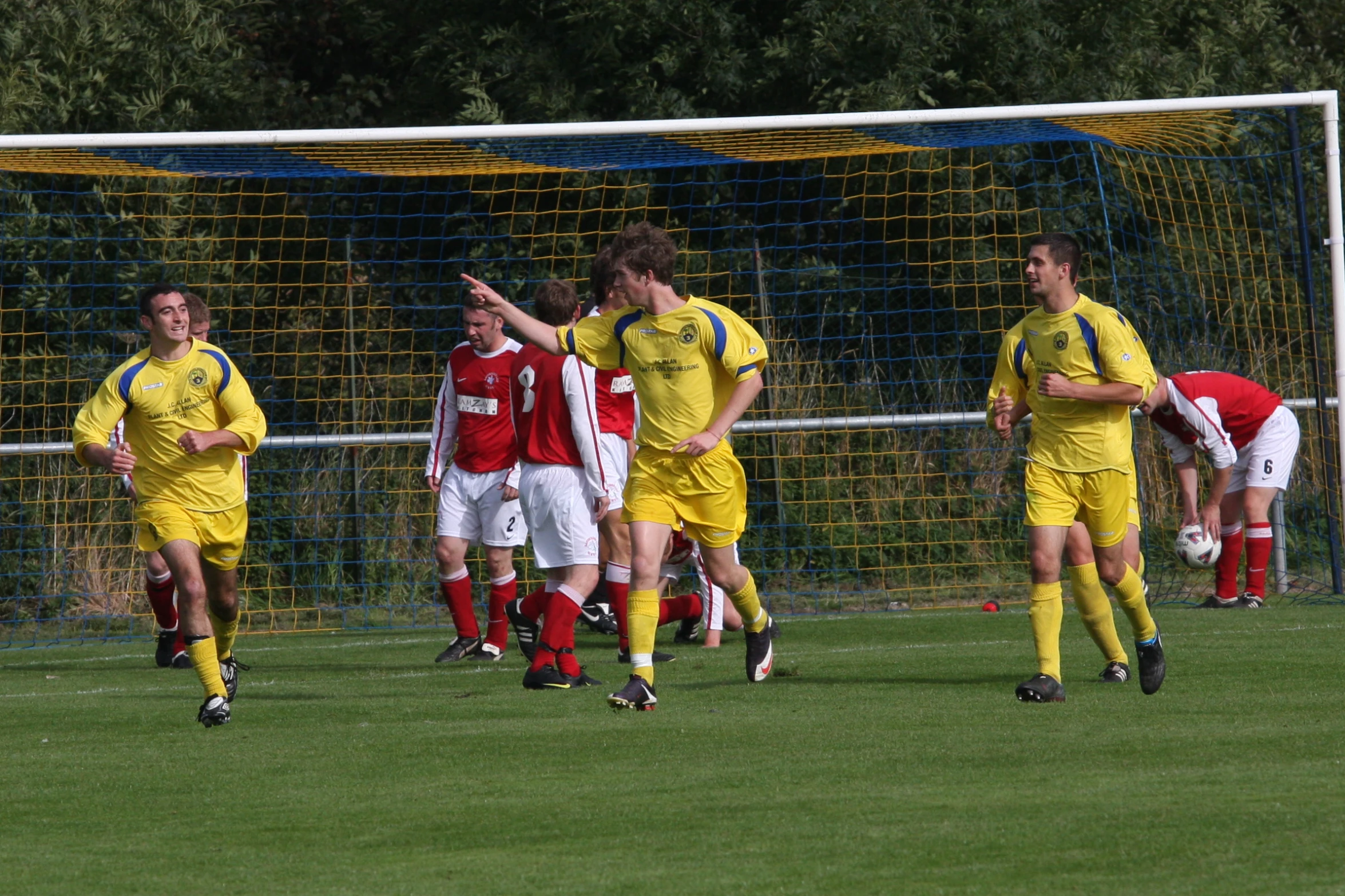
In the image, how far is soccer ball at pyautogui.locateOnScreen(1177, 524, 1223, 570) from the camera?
35.1 ft

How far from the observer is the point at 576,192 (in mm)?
16547

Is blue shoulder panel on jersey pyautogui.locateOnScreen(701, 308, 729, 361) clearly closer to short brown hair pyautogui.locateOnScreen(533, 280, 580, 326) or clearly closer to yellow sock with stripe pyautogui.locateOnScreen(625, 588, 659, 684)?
yellow sock with stripe pyautogui.locateOnScreen(625, 588, 659, 684)

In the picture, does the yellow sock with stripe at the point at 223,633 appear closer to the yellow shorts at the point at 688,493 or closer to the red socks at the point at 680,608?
the yellow shorts at the point at 688,493

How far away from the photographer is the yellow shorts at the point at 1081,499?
7.12 meters

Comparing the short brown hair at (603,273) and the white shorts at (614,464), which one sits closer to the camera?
the short brown hair at (603,273)

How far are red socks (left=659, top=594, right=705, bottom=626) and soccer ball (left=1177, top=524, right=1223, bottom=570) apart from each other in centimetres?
314

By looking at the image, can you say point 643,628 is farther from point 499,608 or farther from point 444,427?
point 444,427

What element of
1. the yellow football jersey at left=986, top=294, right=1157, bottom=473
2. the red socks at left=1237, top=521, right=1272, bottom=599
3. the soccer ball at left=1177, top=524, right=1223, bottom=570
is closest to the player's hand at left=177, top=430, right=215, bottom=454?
the yellow football jersey at left=986, top=294, right=1157, bottom=473

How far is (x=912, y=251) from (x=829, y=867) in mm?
12130

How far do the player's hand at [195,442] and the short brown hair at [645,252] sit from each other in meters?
1.92

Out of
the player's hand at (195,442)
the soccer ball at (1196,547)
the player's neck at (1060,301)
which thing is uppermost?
the player's neck at (1060,301)

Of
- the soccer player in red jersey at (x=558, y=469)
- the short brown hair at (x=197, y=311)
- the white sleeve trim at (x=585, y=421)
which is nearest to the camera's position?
the soccer player in red jersey at (x=558, y=469)

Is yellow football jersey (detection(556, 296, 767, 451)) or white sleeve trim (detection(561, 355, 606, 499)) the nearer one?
yellow football jersey (detection(556, 296, 767, 451))

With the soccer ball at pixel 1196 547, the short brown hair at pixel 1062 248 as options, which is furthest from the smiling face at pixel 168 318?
the soccer ball at pixel 1196 547
